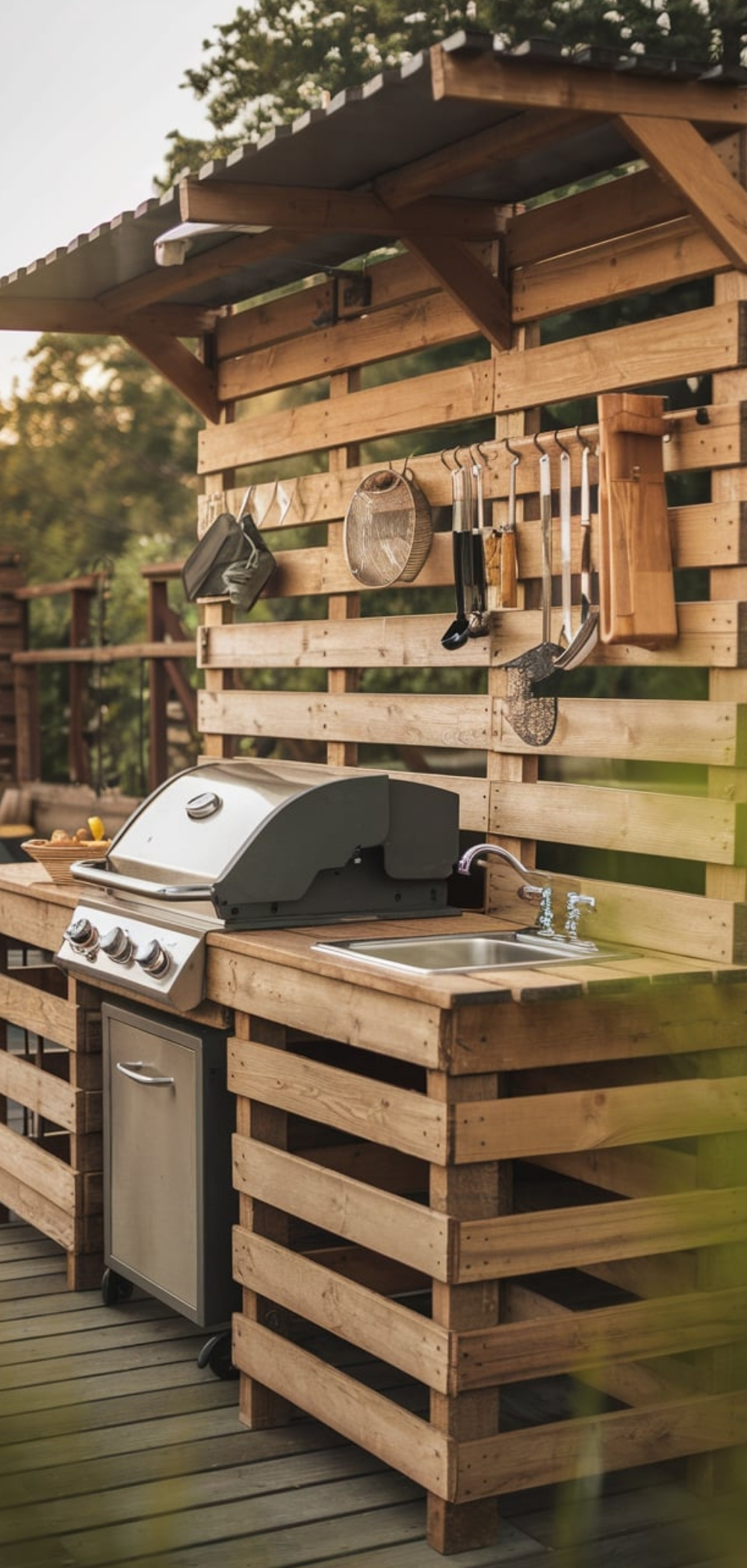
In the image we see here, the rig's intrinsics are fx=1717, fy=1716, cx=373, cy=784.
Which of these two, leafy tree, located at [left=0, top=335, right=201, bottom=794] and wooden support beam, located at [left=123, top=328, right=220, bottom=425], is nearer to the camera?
wooden support beam, located at [left=123, top=328, right=220, bottom=425]

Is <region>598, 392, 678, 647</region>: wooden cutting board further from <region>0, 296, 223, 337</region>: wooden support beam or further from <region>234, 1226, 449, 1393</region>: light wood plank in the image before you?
<region>0, 296, 223, 337</region>: wooden support beam

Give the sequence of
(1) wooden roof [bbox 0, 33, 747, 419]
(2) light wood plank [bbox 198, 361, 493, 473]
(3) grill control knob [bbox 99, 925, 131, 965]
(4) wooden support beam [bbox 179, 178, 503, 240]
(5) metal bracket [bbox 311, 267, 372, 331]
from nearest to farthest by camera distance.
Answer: (1) wooden roof [bbox 0, 33, 747, 419]
(4) wooden support beam [bbox 179, 178, 503, 240]
(3) grill control knob [bbox 99, 925, 131, 965]
(2) light wood plank [bbox 198, 361, 493, 473]
(5) metal bracket [bbox 311, 267, 372, 331]

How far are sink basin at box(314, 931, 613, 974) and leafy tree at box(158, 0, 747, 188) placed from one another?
5.10 m

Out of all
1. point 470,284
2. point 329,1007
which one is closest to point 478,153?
point 470,284

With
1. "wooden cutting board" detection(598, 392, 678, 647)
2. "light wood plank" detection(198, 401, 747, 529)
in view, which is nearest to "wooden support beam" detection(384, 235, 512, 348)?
"light wood plank" detection(198, 401, 747, 529)

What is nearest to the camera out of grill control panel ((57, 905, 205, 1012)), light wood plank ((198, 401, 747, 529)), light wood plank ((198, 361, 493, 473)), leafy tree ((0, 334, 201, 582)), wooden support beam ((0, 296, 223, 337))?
light wood plank ((198, 401, 747, 529))

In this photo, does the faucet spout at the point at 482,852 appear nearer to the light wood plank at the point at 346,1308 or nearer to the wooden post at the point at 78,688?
the light wood plank at the point at 346,1308

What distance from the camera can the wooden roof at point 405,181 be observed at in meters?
2.81

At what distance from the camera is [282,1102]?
3205 mm

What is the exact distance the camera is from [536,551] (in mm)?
3555

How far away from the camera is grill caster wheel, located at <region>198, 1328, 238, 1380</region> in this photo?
3.56 meters

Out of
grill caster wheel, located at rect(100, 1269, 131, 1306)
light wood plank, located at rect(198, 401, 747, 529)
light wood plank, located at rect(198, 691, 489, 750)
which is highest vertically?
light wood plank, located at rect(198, 401, 747, 529)

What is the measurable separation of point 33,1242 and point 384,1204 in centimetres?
205

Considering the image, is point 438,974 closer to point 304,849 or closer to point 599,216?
point 304,849
